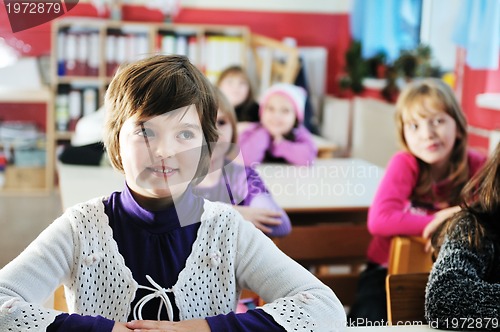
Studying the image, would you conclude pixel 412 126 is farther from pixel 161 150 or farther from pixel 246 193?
pixel 161 150

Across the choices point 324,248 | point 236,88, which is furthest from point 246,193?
point 236,88

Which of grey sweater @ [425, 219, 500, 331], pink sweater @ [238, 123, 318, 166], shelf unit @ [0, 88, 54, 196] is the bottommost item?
shelf unit @ [0, 88, 54, 196]

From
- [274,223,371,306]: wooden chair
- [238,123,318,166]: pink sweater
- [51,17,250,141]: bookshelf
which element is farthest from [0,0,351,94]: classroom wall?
[274,223,371,306]: wooden chair

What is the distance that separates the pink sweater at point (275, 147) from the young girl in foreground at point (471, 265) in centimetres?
140

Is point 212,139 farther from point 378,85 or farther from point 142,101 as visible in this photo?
point 378,85

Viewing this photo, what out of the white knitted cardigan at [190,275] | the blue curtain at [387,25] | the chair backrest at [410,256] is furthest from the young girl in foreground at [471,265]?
the blue curtain at [387,25]

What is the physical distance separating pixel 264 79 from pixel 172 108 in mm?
3728

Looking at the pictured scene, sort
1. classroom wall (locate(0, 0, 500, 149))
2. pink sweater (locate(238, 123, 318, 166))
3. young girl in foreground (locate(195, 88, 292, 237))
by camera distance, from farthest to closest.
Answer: classroom wall (locate(0, 0, 500, 149)) < pink sweater (locate(238, 123, 318, 166)) < young girl in foreground (locate(195, 88, 292, 237))

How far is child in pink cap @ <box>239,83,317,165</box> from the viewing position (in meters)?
2.90

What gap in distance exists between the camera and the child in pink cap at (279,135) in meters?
2.90

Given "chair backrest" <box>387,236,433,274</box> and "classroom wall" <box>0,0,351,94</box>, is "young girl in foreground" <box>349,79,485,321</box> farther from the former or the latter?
"classroom wall" <box>0,0,351,94</box>

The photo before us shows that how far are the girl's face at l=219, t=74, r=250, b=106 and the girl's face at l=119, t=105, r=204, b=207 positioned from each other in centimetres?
246

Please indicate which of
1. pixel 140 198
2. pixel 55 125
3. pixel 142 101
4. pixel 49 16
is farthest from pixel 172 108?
pixel 55 125

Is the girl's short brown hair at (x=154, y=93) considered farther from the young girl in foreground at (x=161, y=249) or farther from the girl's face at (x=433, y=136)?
the girl's face at (x=433, y=136)
